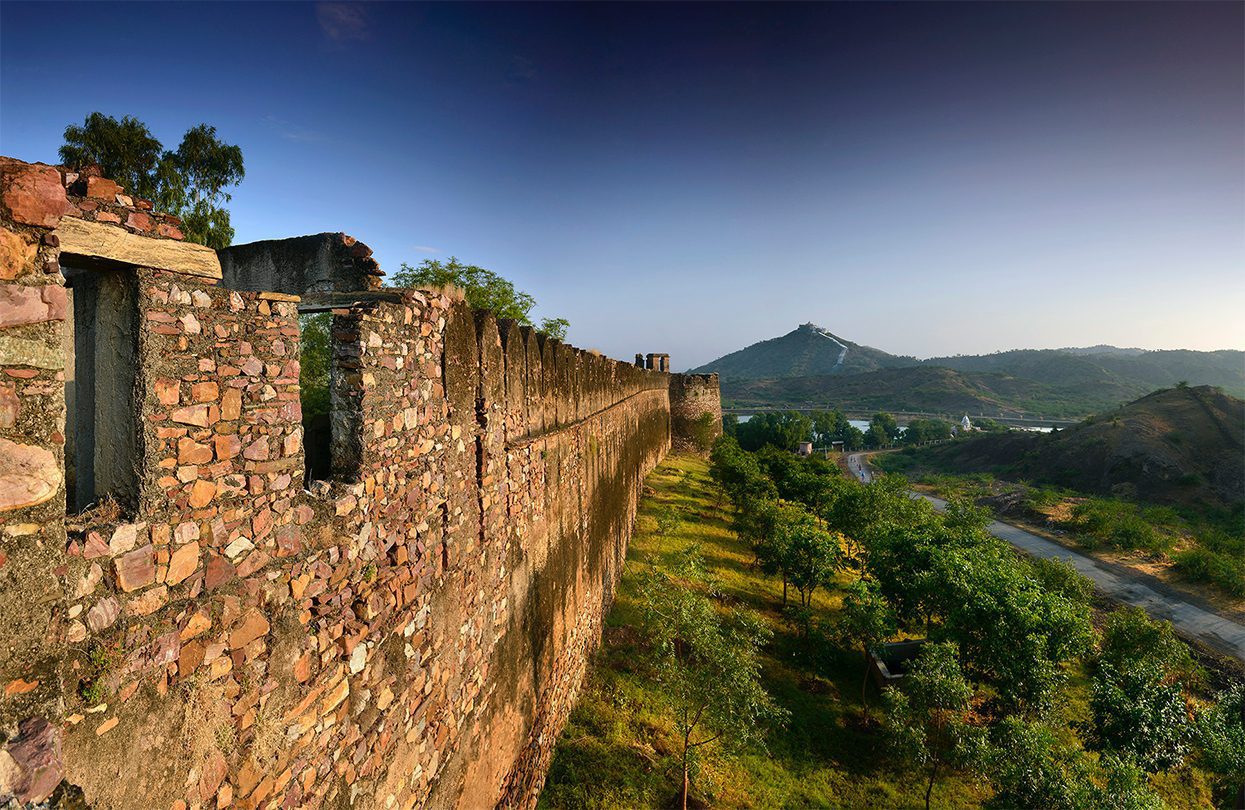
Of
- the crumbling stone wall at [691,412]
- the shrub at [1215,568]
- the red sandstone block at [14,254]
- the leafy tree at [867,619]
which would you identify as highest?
the red sandstone block at [14,254]

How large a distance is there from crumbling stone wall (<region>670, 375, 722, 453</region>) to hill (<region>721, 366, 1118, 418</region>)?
107827 millimetres

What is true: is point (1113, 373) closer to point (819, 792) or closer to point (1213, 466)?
point (1213, 466)

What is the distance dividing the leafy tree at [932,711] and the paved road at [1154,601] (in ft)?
49.5

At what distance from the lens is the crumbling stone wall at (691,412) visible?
144 feet

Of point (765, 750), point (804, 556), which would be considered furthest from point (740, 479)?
point (765, 750)

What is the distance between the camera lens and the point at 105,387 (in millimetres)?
2445

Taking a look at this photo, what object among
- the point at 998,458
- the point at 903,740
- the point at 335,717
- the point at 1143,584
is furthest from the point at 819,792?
the point at 998,458

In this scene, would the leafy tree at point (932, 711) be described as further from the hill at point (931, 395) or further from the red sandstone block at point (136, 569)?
the hill at point (931, 395)

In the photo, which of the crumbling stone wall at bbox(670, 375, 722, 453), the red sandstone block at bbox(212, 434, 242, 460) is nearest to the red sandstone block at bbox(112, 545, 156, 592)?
the red sandstone block at bbox(212, 434, 242, 460)

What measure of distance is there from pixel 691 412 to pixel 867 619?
3219 centimetres

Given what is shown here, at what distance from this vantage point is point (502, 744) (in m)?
6.18

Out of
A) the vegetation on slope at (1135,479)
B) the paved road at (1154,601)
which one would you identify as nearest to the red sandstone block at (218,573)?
the paved road at (1154,601)

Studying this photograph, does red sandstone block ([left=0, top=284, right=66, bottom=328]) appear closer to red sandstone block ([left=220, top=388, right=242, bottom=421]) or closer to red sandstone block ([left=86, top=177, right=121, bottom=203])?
red sandstone block ([left=86, top=177, right=121, bottom=203])

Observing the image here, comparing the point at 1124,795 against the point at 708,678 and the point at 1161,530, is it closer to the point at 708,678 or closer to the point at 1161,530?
the point at 708,678
